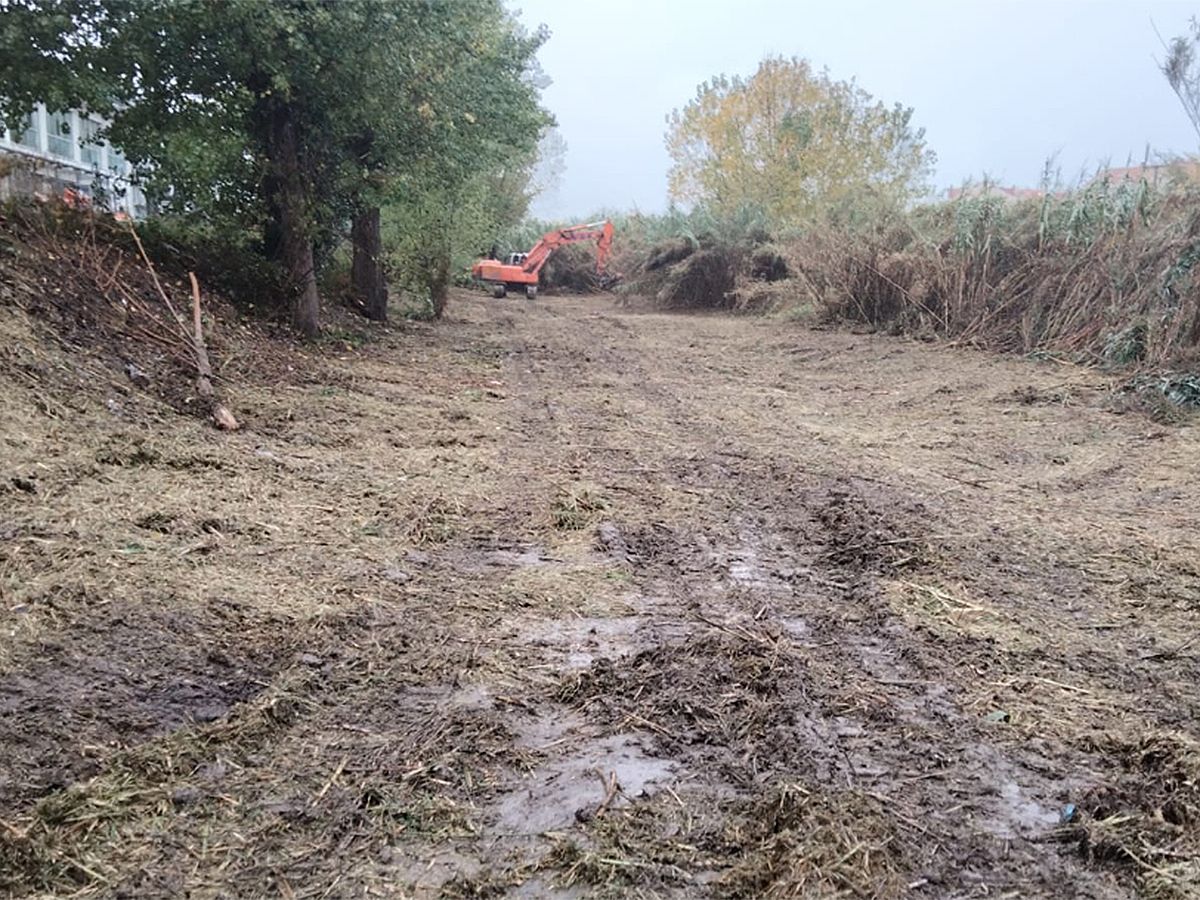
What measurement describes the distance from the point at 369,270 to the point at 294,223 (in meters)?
3.32

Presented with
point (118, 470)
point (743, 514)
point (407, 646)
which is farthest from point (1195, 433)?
point (118, 470)

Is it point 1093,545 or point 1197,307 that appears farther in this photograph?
point 1197,307

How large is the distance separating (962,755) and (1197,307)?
7.93m

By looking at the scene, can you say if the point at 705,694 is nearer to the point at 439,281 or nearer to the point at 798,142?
the point at 439,281

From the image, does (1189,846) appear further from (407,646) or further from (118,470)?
(118,470)

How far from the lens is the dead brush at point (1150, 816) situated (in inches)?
78.5

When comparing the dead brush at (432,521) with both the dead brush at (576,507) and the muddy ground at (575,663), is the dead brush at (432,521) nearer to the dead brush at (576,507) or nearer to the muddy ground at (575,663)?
the muddy ground at (575,663)

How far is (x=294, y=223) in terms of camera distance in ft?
31.6

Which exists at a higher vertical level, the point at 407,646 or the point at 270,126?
the point at 270,126

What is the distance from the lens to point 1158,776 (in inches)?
93.0

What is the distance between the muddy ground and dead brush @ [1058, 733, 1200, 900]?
0.01 metres

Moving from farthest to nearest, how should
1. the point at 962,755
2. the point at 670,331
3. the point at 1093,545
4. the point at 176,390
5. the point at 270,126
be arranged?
1. the point at 670,331
2. the point at 270,126
3. the point at 176,390
4. the point at 1093,545
5. the point at 962,755

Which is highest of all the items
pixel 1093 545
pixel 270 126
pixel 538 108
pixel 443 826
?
pixel 538 108

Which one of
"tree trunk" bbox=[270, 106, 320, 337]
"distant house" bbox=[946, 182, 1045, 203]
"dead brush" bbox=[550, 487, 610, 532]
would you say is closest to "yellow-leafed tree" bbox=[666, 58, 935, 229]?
"distant house" bbox=[946, 182, 1045, 203]
